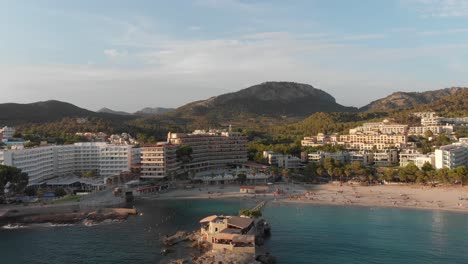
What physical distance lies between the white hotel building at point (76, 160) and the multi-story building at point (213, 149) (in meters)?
12.9

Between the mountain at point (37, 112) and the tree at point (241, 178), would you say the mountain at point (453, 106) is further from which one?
the mountain at point (37, 112)

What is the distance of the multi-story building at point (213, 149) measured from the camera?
86000 millimetres

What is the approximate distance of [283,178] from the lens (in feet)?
248

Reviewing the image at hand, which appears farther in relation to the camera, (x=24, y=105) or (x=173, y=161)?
(x=24, y=105)

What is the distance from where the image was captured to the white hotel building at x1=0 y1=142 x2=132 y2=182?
66.9m

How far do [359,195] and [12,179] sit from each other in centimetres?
4423

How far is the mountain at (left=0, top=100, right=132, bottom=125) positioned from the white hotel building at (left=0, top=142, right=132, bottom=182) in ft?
203

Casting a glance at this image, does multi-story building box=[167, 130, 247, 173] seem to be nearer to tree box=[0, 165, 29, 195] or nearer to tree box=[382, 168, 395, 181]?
tree box=[382, 168, 395, 181]

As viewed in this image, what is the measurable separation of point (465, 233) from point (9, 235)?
42.3m

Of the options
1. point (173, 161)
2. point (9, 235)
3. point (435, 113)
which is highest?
point (435, 113)

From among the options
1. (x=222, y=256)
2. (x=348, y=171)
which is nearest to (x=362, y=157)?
(x=348, y=171)

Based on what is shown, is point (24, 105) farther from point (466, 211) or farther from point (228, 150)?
point (466, 211)

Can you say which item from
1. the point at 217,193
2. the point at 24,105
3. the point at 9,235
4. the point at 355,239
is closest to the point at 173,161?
the point at 217,193

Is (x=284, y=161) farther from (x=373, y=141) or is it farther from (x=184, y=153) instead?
(x=373, y=141)
